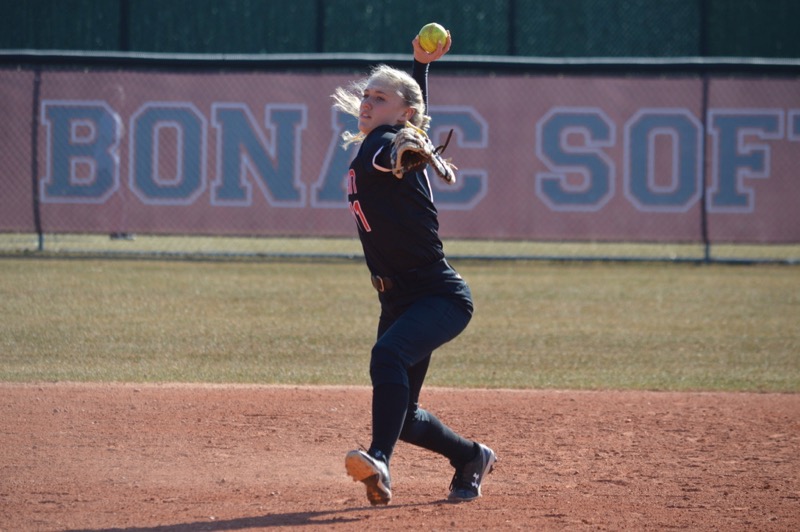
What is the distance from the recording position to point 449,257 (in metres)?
13.4

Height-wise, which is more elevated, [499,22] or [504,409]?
[499,22]

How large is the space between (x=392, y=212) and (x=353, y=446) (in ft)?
5.51

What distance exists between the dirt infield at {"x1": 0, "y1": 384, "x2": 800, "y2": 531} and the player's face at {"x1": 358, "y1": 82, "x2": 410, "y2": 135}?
1.48 metres

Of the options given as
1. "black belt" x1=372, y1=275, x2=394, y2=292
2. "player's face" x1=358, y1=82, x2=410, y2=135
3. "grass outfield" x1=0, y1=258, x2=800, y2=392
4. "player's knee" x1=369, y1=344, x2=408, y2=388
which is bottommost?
"grass outfield" x1=0, y1=258, x2=800, y2=392

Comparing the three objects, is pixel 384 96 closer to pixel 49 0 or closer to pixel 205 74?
pixel 205 74

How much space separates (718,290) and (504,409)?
5.90m

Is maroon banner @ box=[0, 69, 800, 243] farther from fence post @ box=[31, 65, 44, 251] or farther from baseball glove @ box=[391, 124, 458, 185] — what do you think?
baseball glove @ box=[391, 124, 458, 185]

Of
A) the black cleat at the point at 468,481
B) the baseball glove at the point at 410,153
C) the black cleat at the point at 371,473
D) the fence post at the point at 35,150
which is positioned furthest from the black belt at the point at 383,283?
the fence post at the point at 35,150

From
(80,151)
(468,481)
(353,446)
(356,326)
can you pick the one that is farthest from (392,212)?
(80,151)

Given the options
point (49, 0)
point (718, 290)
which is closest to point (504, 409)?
point (718, 290)

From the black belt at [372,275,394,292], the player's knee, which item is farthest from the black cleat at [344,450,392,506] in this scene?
the black belt at [372,275,394,292]

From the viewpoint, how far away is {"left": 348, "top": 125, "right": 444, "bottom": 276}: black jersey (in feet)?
13.1

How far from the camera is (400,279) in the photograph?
408cm

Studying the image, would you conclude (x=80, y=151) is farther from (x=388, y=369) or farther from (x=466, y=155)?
(x=388, y=369)
